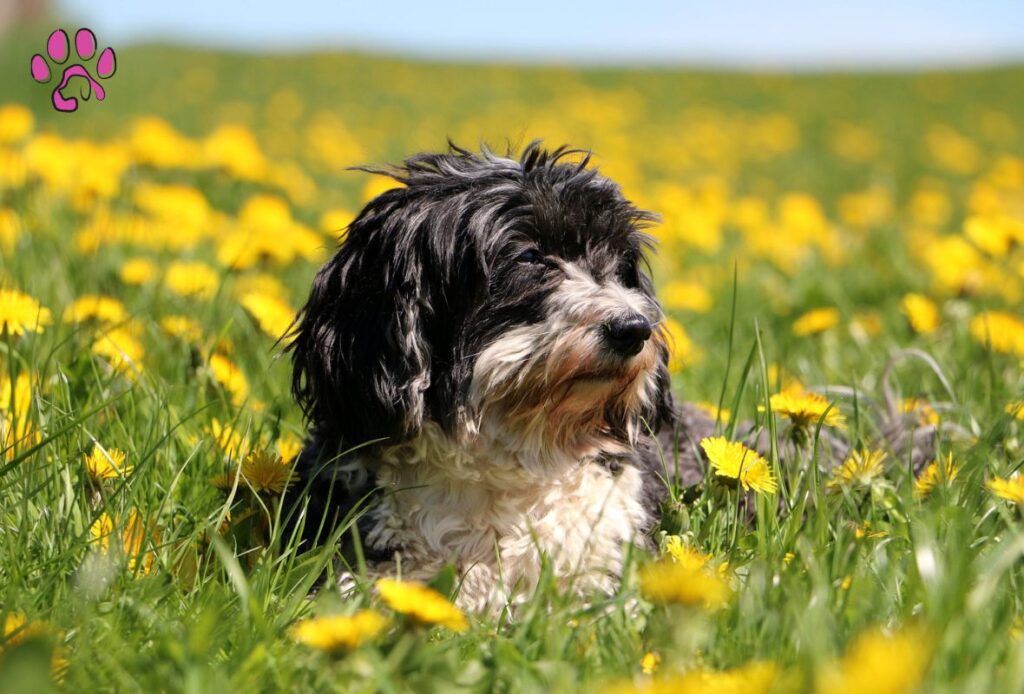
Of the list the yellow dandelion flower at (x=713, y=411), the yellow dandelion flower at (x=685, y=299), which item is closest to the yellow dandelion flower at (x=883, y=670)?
the yellow dandelion flower at (x=713, y=411)

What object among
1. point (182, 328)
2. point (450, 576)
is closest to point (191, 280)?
point (182, 328)

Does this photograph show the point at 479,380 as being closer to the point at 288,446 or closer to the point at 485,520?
the point at 485,520

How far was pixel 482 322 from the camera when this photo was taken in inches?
115

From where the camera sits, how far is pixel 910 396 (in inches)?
162

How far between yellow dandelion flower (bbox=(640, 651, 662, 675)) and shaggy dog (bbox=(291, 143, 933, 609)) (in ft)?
2.09

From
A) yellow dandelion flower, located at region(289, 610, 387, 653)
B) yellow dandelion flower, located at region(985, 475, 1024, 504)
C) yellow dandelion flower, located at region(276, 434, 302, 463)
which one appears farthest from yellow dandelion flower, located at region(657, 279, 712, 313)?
yellow dandelion flower, located at region(289, 610, 387, 653)

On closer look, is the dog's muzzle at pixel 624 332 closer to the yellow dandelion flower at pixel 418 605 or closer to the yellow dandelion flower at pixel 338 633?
the yellow dandelion flower at pixel 418 605

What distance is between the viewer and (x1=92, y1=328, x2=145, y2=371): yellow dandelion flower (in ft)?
11.1

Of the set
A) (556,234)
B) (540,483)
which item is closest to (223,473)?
(540,483)

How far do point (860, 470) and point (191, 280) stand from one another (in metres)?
2.78

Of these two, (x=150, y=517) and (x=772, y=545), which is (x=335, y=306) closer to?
Answer: (x=150, y=517)

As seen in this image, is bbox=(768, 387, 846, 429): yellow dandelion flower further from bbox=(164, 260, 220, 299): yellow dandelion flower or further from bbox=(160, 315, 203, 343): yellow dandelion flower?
bbox=(164, 260, 220, 299): yellow dandelion flower

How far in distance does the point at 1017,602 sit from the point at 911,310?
7.29ft

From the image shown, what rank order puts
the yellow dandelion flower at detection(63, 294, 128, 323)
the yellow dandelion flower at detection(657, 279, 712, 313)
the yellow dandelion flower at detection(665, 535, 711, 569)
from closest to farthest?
the yellow dandelion flower at detection(665, 535, 711, 569) < the yellow dandelion flower at detection(63, 294, 128, 323) < the yellow dandelion flower at detection(657, 279, 712, 313)
